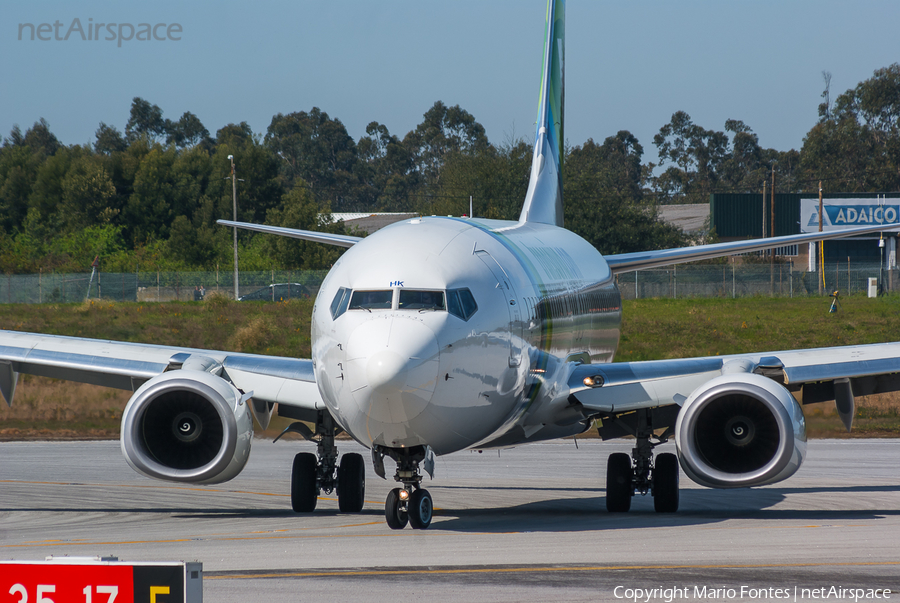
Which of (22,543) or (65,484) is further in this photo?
(65,484)

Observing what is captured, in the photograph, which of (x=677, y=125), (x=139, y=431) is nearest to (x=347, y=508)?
(x=139, y=431)

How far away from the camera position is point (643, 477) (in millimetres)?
16125

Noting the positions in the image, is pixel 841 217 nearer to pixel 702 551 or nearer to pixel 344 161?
pixel 702 551

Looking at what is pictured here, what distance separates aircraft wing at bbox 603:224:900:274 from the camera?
17.2m

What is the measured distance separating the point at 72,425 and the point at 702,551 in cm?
2498

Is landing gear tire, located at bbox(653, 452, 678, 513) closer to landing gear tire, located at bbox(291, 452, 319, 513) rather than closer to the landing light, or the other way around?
the landing light

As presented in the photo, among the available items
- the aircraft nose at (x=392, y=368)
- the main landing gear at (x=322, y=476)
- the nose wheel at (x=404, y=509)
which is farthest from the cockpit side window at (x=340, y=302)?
the main landing gear at (x=322, y=476)

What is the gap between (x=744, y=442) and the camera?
44.6ft

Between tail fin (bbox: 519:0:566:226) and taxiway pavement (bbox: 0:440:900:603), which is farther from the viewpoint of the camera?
tail fin (bbox: 519:0:566:226)

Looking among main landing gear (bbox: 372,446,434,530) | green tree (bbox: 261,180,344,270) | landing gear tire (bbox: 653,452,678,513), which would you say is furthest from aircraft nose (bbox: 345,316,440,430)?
green tree (bbox: 261,180,344,270)

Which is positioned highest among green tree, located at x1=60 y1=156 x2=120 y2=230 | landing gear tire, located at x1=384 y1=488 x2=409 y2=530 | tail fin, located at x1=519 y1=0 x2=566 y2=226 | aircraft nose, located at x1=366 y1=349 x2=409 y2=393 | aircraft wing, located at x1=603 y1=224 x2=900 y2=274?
green tree, located at x1=60 y1=156 x2=120 y2=230

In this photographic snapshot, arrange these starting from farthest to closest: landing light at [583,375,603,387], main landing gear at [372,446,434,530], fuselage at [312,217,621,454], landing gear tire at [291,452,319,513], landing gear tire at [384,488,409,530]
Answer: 1. landing gear tire at [291,452,319,513]
2. landing light at [583,375,603,387]
3. landing gear tire at [384,488,409,530]
4. main landing gear at [372,446,434,530]
5. fuselage at [312,217,621,454]

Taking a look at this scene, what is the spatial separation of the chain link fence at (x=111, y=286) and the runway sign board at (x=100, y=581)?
60361 millimetres

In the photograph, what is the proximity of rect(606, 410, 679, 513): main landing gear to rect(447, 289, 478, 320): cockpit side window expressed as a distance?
4.85 metres
